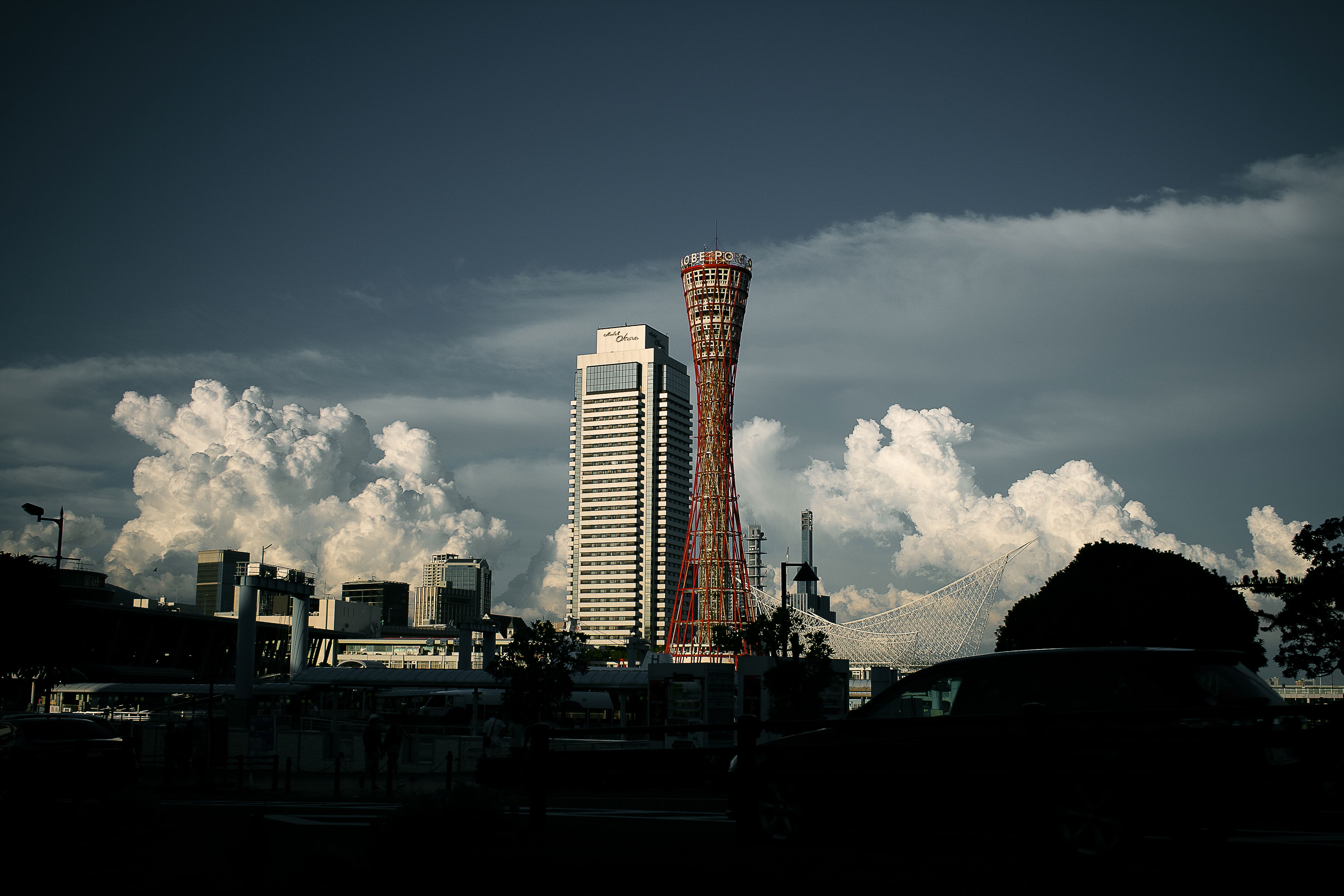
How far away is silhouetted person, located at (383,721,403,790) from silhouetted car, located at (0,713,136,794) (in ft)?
16.6

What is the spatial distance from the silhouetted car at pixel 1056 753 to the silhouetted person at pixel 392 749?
1447 cm

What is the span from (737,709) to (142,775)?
50.4ft

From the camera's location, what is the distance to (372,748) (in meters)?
25.1

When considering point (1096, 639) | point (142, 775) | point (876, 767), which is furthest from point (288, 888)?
point (1096, 639)

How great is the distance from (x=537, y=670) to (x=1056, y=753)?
2969cm

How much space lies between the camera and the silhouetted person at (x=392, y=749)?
22547 millimetres

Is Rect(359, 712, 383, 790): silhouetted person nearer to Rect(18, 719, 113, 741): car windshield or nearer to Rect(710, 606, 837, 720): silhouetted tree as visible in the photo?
Rect(18, 719, 113, 741): car windshield

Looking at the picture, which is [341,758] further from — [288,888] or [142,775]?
[288,888]

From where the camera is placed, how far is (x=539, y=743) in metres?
9.82

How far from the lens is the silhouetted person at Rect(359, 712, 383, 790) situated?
24.4m

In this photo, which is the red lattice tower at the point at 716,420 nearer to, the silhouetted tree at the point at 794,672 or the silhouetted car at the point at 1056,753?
the silhouetted tree at the point at 794,672

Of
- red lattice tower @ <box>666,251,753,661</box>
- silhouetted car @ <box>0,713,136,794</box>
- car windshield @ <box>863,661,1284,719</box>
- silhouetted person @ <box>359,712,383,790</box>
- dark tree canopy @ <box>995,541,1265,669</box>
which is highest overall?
red lattice tower @ <box>666,251,753,661</box>

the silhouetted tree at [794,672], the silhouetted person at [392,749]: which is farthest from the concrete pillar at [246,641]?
the silhouetted tree at [794,672]

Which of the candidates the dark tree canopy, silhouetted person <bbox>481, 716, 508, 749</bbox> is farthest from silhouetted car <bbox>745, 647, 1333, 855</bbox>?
the dark tree canopy
